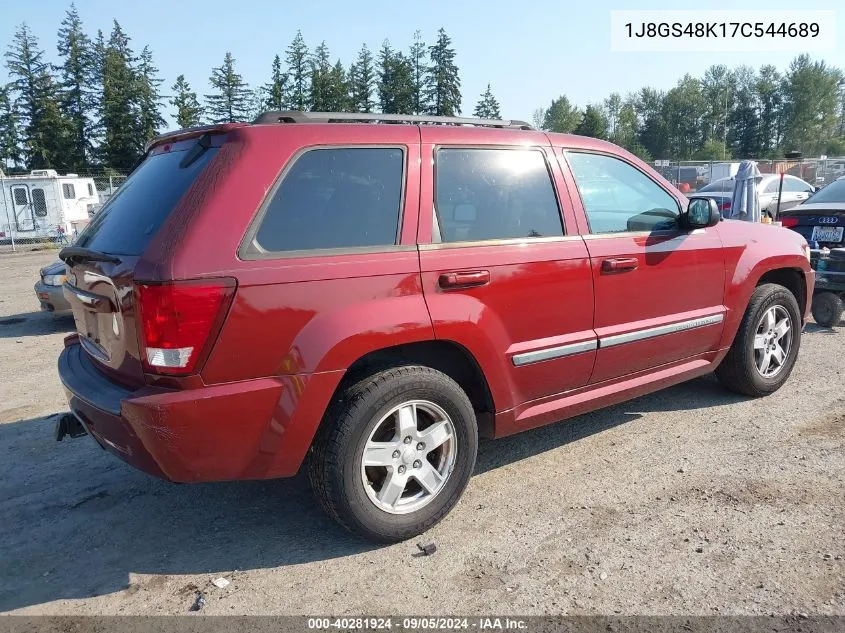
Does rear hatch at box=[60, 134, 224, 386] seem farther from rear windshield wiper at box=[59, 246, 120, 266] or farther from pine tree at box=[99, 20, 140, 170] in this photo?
pine tree at box=[99, 20, 140, 170]

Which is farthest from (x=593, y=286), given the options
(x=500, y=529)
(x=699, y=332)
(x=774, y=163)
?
(x=774, y=163)

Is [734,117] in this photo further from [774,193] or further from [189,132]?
[189,132]

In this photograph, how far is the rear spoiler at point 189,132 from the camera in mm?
2871

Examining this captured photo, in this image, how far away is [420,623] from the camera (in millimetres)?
2508

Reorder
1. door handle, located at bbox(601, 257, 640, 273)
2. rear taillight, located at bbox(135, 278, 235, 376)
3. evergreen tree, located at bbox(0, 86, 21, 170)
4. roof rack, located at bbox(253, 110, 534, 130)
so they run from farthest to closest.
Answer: evergreen tree, located at bbox(0, 86, 21, 170)
door handle, located at bbox(601, 257, 640, 273)
roof rack, located at bbox(253, 110, 534, 130)
rear taillight, located at bbox(135, 278, 235, 376)

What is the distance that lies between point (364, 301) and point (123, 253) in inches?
41.1

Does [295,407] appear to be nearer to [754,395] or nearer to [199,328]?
[199,328]

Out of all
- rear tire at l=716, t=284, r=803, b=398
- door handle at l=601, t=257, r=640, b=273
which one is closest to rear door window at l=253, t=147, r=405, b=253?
door handle at l=601, t=257, r=640, b=273

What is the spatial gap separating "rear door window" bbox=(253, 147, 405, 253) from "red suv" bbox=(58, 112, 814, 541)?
0.03 feet

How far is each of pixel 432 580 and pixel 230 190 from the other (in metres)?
1.89

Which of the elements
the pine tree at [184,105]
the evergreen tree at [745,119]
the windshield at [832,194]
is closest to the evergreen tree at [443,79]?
the pine tree at [184,105]

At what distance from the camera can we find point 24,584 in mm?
2828

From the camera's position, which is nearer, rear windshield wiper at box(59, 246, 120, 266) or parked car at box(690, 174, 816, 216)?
rear windshield wiper at box(59, 246, 120, 266)

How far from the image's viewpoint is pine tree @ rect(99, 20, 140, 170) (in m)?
59.1
